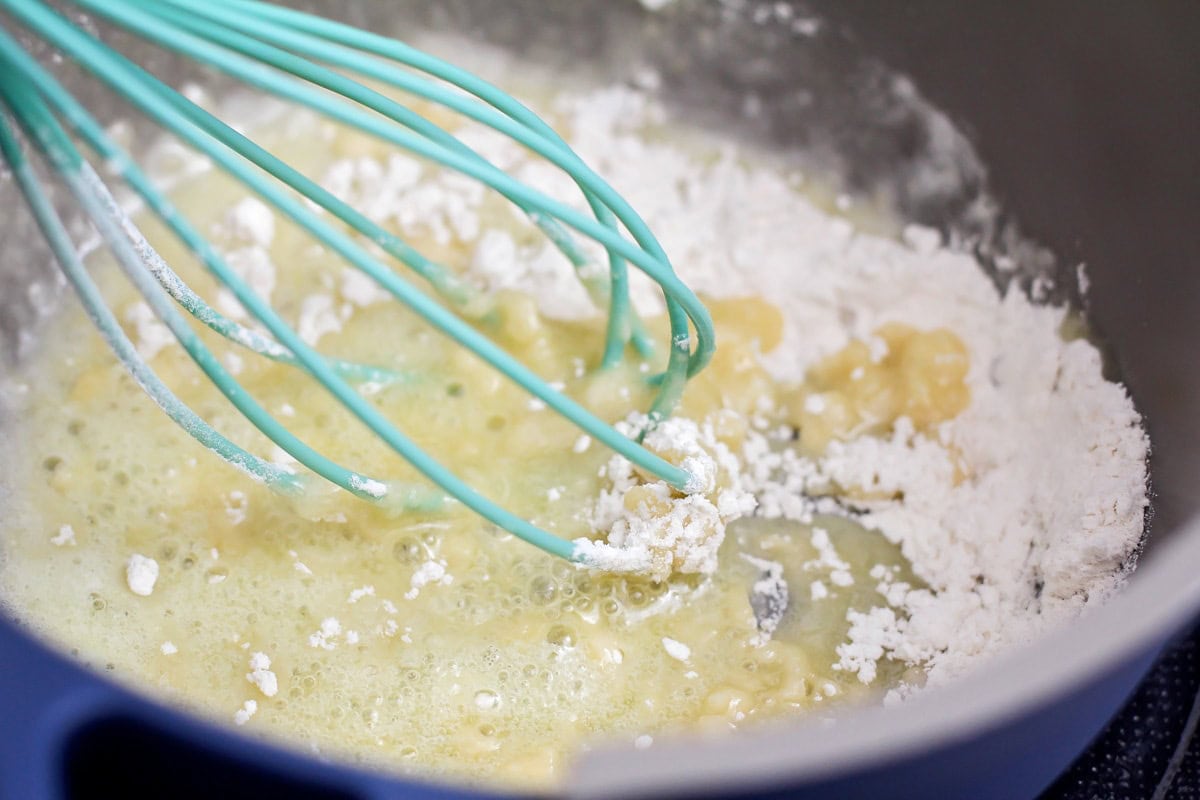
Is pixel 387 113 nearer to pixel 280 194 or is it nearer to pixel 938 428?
pixel 280 194

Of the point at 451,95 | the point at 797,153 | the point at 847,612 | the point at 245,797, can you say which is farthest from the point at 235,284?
the point at 797,153

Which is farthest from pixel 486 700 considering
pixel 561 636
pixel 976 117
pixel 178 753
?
pixel 976 117

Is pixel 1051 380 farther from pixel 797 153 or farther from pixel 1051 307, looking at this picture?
pixel 797 153

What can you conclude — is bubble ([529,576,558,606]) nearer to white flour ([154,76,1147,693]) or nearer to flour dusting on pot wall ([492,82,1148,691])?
white flour ([154,76,1147,693])

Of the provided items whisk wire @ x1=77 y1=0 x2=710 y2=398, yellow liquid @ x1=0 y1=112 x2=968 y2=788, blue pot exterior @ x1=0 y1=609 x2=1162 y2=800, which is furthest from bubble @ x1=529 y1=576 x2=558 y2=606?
blue pot exterior @ x1=0 y1=609 x2=1162 y2=800

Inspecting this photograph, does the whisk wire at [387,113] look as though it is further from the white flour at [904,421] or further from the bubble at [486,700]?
the bubble at [486,700]

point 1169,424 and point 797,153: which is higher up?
point 797,153
